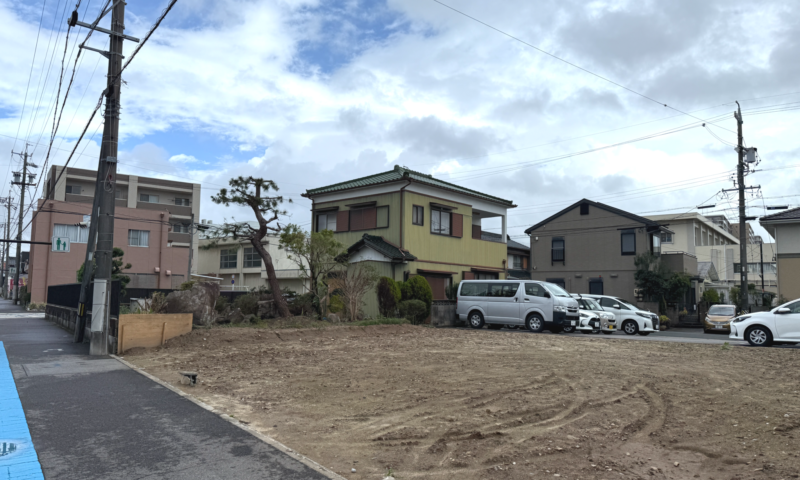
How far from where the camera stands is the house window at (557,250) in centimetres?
3909

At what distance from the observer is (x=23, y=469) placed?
16.4 ft

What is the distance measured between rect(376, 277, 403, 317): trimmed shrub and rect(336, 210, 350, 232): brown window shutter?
5966 mm

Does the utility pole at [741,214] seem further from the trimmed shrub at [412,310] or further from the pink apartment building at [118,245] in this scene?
the pink apartment building at [118,245]

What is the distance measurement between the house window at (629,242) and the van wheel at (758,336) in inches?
772

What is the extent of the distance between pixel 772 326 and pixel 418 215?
14.3 m

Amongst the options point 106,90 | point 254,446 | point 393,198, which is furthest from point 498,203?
point 254,446

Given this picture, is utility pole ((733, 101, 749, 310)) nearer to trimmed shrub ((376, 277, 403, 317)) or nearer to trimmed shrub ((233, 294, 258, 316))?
trimmed shrub ((376, 277, 403, 317))

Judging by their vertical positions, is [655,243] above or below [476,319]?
above

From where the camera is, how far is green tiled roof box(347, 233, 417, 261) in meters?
24.0

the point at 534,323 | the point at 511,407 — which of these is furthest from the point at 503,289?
the point at 511,407

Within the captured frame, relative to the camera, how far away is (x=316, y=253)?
19.6m

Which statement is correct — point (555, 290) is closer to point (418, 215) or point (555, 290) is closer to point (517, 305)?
point (517, 305)

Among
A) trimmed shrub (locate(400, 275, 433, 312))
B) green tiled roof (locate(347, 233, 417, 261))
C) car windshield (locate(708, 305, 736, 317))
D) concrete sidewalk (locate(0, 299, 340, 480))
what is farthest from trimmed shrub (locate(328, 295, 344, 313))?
car windshield (locate(708, 305, 736, 317))

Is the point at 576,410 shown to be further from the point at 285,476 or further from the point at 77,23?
the point at 77,23
